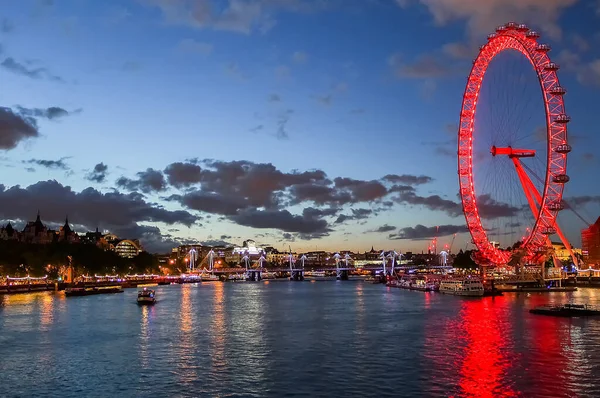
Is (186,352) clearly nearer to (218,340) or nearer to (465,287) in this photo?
(218,340)

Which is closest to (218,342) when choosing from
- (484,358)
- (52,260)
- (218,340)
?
(218,340)

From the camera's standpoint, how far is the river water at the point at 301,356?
93.2 feet

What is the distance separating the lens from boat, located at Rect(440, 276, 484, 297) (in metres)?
97.1

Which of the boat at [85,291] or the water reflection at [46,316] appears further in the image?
the boat at [85,291]

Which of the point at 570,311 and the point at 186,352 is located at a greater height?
the point at 186,352

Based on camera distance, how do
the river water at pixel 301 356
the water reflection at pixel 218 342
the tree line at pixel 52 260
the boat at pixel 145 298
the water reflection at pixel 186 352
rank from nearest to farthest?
1. the river water at pixel 301 356
2. the water reflection at pixel 186 352
3. the water reflection at pixel 218 342
4. the boat at pixel 145 298
5. the tree line at pixel 52 260

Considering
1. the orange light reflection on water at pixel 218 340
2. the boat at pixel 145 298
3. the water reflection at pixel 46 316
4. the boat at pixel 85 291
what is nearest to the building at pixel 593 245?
the boat at pixel 85 291

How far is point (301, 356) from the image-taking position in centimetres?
3659

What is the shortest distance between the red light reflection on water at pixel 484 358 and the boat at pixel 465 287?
124 feet

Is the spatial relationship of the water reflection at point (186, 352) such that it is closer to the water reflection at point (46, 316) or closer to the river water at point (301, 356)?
the river water at point (301, 356)

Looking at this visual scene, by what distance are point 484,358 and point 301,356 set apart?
1082cm

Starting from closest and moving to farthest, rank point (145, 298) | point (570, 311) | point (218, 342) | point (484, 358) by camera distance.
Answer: point (484, 358), point (218, 342), point (570, 311), point (145, 298)

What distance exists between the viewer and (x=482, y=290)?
319 ft

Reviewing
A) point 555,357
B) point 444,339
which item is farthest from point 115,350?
point 555,357
